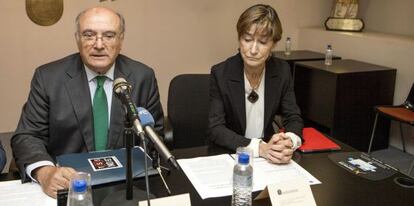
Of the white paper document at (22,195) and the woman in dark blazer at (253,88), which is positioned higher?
the woman in dark blazer at (253,88)

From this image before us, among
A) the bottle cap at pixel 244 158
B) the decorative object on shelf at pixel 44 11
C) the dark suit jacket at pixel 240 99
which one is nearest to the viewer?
the bottle cap at pixel 244 158

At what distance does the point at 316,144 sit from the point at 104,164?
918 mm

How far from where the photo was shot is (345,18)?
4465 mm

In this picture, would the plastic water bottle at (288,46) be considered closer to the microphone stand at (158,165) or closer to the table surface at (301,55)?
the table surface at (301,55)

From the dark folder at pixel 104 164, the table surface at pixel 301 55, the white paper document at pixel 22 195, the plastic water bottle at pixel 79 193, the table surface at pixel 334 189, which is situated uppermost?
the plastic water bottle at pixel 79 193

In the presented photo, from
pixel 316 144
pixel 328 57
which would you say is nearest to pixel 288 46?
pixel 328 57

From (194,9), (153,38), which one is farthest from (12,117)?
(194,9)

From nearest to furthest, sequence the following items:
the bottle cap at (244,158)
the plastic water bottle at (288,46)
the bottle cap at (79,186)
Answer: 1. the bottle cap at (79,186)
2. the bottle cap at (244,158)
3. the plastic water bottle at (288,46)

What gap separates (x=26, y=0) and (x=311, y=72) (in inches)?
102

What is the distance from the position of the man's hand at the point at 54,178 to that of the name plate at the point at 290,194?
2.01 feet

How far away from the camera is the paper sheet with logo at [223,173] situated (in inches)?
55.7

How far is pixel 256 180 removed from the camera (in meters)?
1.48

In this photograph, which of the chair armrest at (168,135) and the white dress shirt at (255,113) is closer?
the white dress shirt at (255,113)

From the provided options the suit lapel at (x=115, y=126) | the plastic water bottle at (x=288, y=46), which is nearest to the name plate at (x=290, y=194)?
the suit lapel at (x=115, y=126)
